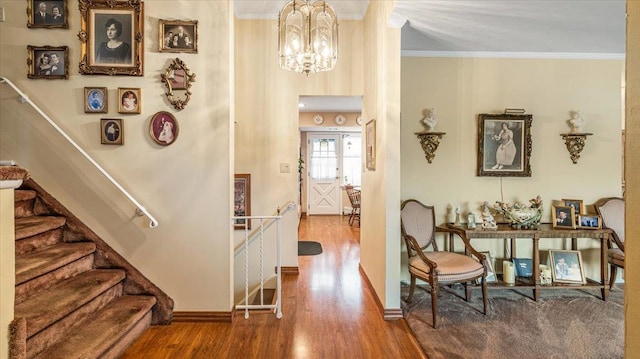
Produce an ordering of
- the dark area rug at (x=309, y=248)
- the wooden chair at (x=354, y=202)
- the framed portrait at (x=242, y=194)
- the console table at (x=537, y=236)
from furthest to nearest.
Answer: the wooden chair at (x=354, y=202) → the dark area rug at (x=309, y=248) → the framed portrait at (x=242, y=194) → the console table at (x=537, y=236)

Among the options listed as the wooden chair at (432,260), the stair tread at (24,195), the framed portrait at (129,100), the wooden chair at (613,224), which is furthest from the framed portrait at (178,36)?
the wooden chair at (613,224)

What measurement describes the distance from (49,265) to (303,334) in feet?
6.06

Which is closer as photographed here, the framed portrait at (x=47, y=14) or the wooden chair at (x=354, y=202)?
the framed portrait at (x=47, y=14)

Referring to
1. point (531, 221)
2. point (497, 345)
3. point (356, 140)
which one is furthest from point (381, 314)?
point (356, 140)

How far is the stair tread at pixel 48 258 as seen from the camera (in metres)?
2.06

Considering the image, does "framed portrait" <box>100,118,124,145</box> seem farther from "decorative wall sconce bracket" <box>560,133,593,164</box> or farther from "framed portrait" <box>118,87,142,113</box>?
"decorative wall sconce bracket" <box>560,133,593,164</box>

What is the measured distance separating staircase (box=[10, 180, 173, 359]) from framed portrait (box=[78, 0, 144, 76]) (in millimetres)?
1126

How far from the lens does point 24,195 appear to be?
8.34 ft

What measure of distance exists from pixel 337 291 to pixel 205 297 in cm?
137

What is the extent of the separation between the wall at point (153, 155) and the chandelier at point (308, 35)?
740 millimetres

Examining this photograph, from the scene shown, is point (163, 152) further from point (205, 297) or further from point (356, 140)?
point (356, 140)

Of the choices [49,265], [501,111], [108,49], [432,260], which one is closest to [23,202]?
[49,265]

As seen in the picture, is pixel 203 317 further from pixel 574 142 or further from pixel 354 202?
pixel 354 202

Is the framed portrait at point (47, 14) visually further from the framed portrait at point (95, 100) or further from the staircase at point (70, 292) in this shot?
the staircase at point (70, 292)
